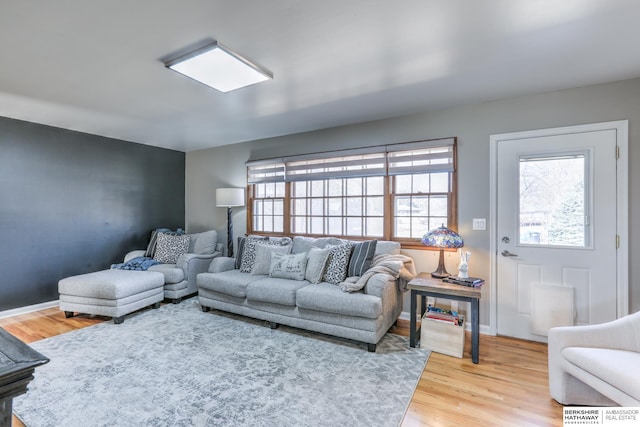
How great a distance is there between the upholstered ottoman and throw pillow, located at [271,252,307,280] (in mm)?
1621

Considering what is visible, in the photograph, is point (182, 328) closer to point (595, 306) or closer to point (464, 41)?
point (464, 41)

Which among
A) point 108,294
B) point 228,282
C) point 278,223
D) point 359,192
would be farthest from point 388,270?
point 108,294

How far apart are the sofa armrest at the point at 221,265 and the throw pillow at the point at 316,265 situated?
1.21m

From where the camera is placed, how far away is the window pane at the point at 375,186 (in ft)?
12.2

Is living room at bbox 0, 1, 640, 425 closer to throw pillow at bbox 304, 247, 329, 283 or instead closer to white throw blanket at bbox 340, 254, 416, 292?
white throw blanket at bbox 340, 254, 416, 292

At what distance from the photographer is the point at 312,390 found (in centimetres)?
208

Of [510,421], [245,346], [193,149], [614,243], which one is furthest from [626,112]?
[193,149]

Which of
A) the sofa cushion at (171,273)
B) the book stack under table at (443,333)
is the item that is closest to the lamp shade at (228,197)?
the sofa cushion at (171,273)

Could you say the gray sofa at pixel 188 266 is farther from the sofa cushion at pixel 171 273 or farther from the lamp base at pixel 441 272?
the lamp base at pixel 441 272

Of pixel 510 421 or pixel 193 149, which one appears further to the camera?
pixel 193 149

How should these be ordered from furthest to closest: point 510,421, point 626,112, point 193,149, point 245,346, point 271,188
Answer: point 193,149
point 271,188
point 245,346
point 626,112
point 510,421

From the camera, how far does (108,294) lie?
10.8 ft

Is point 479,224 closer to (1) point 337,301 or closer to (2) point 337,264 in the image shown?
(2) point 337,264

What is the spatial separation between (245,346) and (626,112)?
400cm
